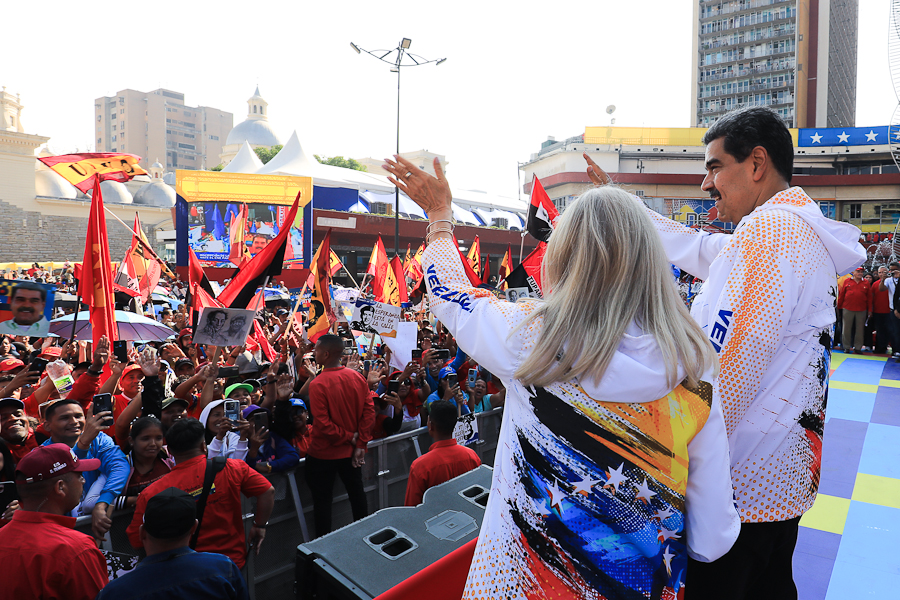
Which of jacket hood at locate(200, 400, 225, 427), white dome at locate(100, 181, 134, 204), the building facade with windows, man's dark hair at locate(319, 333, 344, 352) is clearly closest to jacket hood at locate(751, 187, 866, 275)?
jacket hood at locate(200, 400, 225, 427)

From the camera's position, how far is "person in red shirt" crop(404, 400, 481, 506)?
12.7ft

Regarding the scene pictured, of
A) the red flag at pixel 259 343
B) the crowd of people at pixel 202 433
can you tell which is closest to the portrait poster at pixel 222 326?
the crowd of people at pixel 202 433

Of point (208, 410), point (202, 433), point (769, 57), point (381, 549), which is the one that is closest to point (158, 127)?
point (769, 57)

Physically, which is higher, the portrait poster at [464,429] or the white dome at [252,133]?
the white dome at [252,133]

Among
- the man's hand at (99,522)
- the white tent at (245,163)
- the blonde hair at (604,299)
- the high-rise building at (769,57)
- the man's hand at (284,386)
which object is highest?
the high-rise building at (769,57)

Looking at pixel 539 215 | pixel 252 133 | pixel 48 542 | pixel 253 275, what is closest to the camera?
pixel 48 542

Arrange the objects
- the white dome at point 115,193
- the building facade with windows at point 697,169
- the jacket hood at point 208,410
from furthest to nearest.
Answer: the white dome at point 115,193
the building facade with windows at point 697,169
the jacket hood at point 208,410

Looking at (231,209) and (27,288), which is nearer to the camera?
(27,288)

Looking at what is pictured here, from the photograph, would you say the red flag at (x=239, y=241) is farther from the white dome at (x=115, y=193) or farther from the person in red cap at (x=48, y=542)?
the white dome at (x=115, y=193)

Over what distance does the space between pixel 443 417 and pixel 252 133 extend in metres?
88.0

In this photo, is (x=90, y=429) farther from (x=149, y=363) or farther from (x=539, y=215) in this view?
(x=539, y=215)

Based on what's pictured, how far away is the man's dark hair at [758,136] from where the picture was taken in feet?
6.06

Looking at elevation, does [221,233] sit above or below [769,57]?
below

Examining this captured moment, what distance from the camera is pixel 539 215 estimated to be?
18.8 ft
